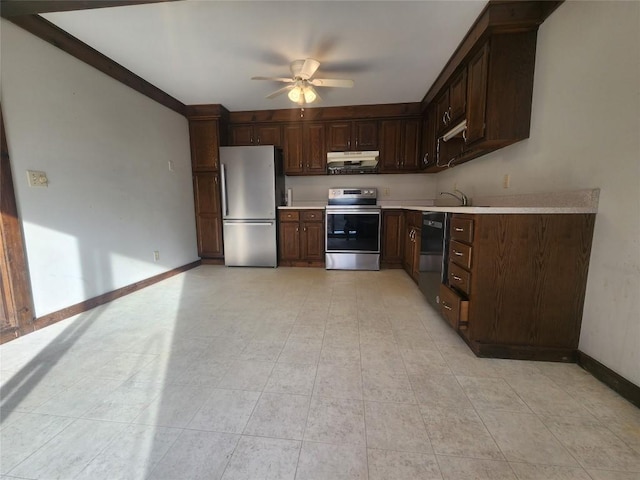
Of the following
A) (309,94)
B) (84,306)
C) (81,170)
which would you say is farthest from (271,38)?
(84,306)

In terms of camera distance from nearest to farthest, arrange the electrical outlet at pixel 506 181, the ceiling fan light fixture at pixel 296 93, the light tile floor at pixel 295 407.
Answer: the light tile floor at pixel 295 407 → the electrical outlet at pixel 506 181 → the ceiling fan light fixture at pixel 296 93

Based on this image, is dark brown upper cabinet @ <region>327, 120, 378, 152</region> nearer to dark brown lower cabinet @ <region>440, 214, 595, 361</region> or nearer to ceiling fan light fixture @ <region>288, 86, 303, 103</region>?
ceiling fan light fixture @ <region>288, 86, 303, 103</region>

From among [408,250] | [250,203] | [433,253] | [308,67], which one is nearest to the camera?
[433,253]

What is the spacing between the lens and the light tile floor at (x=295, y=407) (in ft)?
3.06

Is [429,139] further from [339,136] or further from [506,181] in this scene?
[506,181]

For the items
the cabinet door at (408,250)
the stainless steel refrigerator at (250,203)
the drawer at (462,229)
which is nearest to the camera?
the drawer at (462,229)

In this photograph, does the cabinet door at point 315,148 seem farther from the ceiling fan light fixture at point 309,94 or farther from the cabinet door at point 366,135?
the ceiling fan light fixture at point 309,94

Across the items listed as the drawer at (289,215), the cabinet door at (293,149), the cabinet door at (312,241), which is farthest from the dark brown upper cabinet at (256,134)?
the cabinet door at (312,241)

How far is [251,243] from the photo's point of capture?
12.6 ft

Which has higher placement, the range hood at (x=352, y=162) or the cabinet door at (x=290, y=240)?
the range hood at (x=352, y=162)

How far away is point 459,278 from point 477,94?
151 centimetres

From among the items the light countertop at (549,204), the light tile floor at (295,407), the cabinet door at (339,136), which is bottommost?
the light tile floor at (295,407)

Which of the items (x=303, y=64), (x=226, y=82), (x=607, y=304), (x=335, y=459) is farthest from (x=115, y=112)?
(x=607, y=304)

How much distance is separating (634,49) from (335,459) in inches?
88.6
